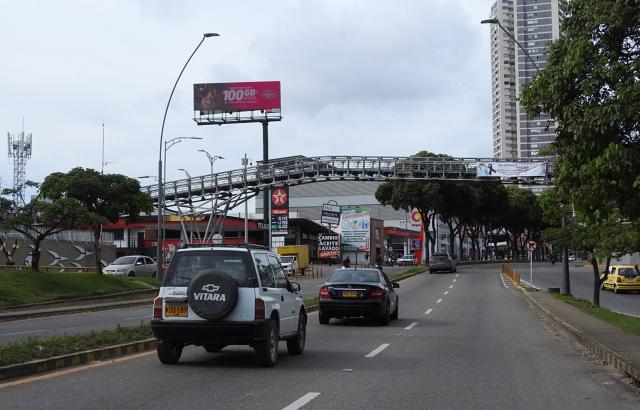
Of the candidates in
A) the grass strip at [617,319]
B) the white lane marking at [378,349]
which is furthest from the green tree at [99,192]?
the white lane marking at [378,349]

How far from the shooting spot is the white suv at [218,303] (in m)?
10.6

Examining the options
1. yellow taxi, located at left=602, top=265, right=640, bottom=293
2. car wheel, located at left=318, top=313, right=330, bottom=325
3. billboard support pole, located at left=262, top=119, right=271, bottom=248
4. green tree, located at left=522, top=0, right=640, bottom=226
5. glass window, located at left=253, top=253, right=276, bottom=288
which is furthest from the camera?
billboard support pole, located at left=262, top=119, right=271, bottom=248

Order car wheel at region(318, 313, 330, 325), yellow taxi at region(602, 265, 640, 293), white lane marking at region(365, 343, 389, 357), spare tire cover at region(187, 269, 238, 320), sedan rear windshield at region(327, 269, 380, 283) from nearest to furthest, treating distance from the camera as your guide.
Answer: spare tire cover at region(187, 269, 238, 320) < white lane marking at region(365, 343, 389, 357) < sedan rear windshield at region(327, 269, 380, 283) < car wheel at region(318, 313, 330, 325) < yellow taxi at region(602, 265, 640, 293)

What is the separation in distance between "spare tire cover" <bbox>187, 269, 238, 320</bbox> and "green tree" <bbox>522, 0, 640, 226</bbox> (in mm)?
5394

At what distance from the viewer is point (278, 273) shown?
40.1ft

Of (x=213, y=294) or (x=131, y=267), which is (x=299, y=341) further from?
(x=131, y=267)

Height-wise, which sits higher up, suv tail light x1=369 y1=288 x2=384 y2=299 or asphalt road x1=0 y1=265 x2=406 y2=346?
suv tail light x1=369 y1=288 x2=384 y2=299

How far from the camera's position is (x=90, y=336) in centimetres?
1325

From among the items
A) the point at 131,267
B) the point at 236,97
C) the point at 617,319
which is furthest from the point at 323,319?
the point at 236,97

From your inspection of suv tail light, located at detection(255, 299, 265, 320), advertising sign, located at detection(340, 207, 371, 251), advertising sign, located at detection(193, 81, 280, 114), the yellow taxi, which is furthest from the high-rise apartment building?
suv tail light, located at detection(255, 299, 265, 320)

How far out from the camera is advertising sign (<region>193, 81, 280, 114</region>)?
6494 cm

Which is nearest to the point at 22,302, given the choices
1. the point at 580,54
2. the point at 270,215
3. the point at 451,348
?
the point at 451,348

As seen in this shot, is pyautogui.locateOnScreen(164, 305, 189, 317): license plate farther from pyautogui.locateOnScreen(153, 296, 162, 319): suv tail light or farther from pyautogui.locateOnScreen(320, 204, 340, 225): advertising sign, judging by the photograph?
pyautogui.locateOnScreen(320, 204, 340, 225): advertising sign

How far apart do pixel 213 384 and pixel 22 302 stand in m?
19.0
